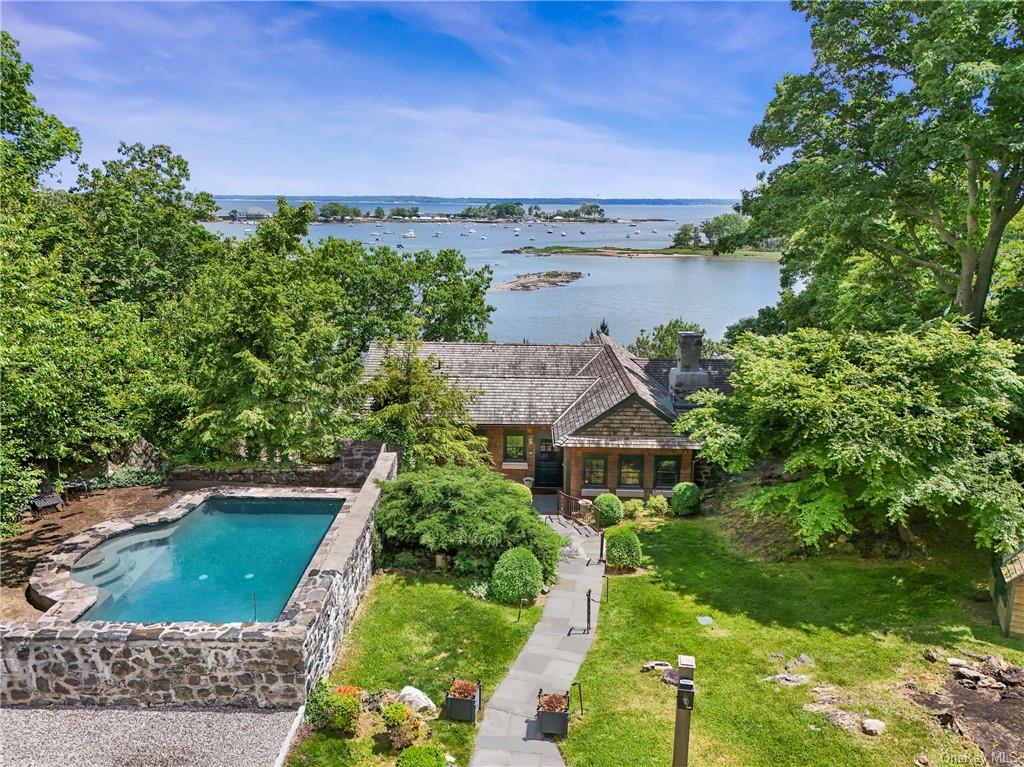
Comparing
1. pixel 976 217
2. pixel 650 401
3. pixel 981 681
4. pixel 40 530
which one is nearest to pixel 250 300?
pixel 40 530

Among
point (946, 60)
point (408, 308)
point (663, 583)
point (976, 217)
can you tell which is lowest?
point (663, 583)

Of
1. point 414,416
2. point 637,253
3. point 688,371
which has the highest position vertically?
point 637,253

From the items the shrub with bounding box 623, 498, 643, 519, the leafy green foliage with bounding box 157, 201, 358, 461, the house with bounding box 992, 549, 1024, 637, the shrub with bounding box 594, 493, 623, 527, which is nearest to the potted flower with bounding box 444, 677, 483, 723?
the shrub with bounding box 594, 493, 623, 527

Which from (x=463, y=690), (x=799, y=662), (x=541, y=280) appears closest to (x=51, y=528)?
(x=463, y=690)

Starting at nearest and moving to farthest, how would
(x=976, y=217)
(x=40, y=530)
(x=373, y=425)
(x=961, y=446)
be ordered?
(x=961, y=446)
(x=40, y=530)
(x=976, y=217)
(x=373, y=425)

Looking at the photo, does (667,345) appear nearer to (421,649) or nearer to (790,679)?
(790,679)

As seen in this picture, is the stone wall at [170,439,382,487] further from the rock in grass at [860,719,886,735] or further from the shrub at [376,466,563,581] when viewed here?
the rock in grass at [860,719,886,735]

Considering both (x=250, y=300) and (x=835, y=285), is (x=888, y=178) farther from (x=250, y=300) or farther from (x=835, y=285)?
(x=250, y=300)
